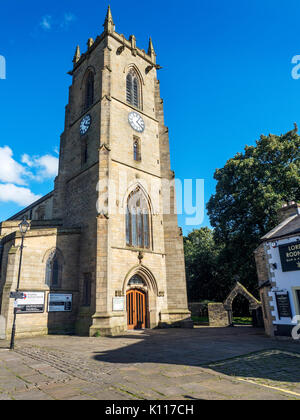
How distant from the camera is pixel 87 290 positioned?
64.5ft

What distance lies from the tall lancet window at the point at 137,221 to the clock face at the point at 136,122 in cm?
580

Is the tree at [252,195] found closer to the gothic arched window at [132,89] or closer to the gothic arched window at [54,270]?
the gothic arched window at [132,89]

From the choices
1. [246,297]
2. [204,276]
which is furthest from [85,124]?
[204,276]

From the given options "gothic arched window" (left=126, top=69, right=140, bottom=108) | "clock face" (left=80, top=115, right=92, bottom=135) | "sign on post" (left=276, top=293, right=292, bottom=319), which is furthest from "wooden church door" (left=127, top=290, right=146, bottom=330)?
"gothic arched window" (left=126, top=69, right=140, bottom=108)

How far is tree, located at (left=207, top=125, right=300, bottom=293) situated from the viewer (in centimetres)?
2602

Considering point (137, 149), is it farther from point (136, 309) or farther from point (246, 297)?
point (246, 297)

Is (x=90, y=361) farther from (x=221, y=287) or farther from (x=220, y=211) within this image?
(x=221, y=287)

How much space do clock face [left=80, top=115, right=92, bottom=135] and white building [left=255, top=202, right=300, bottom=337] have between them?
1718cm

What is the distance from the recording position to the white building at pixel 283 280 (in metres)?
13.2

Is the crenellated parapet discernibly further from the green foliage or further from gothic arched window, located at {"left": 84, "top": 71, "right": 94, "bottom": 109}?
the green foliage

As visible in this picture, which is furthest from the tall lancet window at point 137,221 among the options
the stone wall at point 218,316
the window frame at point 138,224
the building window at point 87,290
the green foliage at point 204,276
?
the green foliage at point 204,276

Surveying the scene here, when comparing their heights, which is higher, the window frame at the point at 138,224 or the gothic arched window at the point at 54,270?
the window frame at the point at 138,224

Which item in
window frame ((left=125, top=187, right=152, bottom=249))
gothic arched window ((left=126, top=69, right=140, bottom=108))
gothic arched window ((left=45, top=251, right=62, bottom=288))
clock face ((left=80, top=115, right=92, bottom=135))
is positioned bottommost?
gothic arched window ((left=45, top=251, right=62, bottom=288))
